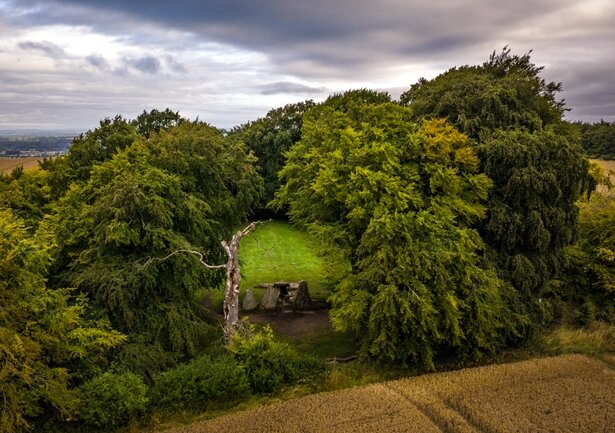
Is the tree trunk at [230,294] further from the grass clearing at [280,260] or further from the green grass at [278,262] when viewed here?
the grass clearing at [280,260]

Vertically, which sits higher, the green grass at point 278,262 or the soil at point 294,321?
the green grass at point 278,262

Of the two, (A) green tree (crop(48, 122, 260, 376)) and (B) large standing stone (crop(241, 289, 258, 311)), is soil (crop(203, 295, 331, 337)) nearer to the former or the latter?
(B) large standing stone (crop(241, 289, 258, 311))

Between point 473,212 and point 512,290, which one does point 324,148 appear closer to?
point 473,212

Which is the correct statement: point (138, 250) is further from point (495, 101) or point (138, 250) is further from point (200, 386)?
point (495, 101)

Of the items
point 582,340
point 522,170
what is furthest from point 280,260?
point 582,340

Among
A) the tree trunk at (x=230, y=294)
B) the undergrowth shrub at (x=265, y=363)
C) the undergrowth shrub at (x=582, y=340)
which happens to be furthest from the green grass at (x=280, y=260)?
the undergrowth shrub at (x=582, y=340)

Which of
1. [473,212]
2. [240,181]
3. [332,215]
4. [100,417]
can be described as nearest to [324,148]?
[332,215]
